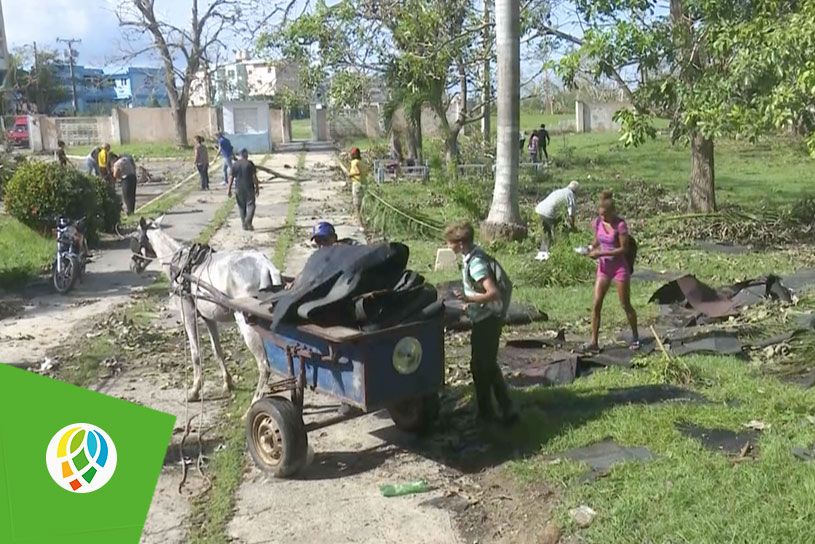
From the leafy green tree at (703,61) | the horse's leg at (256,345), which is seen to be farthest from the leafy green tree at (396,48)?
the horse's leg at (256,345)

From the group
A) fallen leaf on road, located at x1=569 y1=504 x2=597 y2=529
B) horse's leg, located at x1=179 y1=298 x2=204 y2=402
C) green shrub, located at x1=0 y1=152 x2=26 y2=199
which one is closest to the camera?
fallen leaf on road, located at x1=569 y1=504 x2=597 y2=529

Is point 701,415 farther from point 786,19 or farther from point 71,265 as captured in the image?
point 71,265

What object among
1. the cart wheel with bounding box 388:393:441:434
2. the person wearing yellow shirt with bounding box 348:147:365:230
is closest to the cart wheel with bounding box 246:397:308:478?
the cart wheel with bounding box 388:393:441:434

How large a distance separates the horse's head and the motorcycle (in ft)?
15.6

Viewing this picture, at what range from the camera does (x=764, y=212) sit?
60.4ft

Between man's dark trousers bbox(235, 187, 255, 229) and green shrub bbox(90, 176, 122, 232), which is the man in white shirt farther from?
green shrub bbox(90, 176, 122, 232)

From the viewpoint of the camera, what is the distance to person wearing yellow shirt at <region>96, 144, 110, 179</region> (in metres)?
23.3

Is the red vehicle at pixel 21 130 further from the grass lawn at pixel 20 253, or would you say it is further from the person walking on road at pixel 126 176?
the grass lawn at pixel 20 253

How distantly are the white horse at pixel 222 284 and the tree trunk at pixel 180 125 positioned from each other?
43.2 m

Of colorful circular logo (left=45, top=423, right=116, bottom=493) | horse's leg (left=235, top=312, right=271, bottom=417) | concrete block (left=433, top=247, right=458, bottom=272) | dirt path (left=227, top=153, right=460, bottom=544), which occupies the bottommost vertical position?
dirt path (left=227, top=153, right=460, bottom=544)

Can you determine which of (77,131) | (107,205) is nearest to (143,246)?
(107,205)

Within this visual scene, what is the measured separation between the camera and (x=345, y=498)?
619 centimetres

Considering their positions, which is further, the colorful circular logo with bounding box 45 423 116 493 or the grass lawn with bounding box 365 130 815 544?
the grass lawn with bounding box 365 130 815 544

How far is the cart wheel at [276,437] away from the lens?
6348 mm
